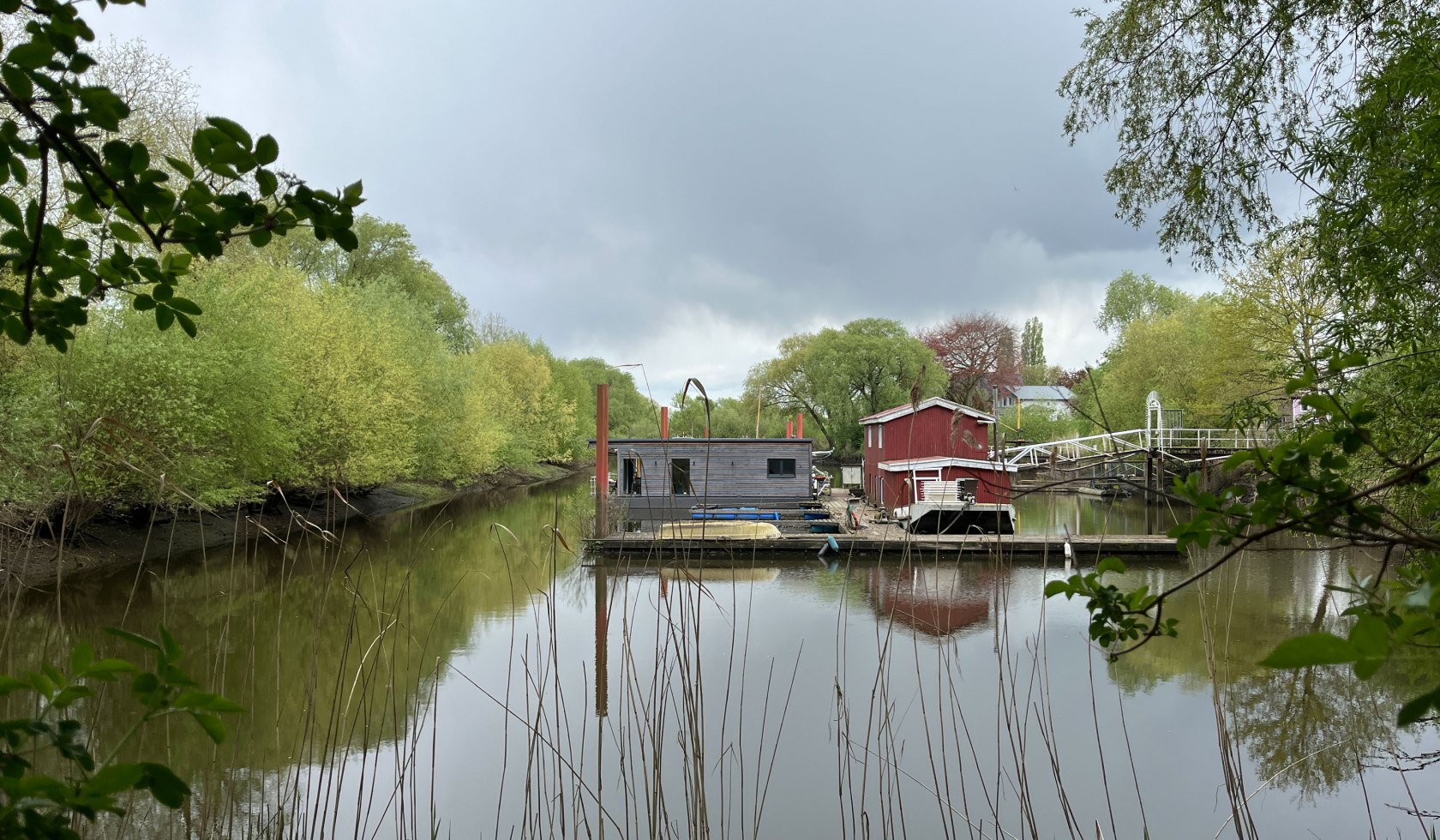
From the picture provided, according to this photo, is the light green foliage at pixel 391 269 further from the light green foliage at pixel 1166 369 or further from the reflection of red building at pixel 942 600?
the light green foliage at pixel 1166 369

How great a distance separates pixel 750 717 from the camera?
747 centimetres

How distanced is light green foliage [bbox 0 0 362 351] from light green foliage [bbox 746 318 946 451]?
32311 millimetres

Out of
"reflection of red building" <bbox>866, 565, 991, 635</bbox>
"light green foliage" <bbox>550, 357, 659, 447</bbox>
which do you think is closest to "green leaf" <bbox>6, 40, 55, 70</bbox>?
"reflection of red building" <bbox>866, 565, 991, 635</bbox>

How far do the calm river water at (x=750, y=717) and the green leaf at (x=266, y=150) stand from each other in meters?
1.75

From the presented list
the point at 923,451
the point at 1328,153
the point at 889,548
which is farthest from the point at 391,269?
the point at 1328,153

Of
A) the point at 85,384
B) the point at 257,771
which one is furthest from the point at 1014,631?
the point at 85,384

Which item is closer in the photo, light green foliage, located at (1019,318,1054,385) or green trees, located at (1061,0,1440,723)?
green trees, located at (1061,0,1440,723)

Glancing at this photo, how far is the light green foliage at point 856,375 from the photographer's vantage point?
1346 inches

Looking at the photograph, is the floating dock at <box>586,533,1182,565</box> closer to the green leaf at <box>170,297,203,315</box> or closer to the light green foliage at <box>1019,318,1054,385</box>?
the green leaf at <box>170,297,203,315</box>

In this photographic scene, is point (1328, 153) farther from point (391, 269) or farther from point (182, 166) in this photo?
point (391, 269)

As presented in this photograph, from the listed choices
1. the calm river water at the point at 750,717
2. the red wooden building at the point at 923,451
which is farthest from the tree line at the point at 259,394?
the red wooden building at the point at 923,451

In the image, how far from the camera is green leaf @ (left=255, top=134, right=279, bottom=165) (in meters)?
1.12

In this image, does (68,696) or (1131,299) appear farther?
(1131,299)

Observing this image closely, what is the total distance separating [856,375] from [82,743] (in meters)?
34.1
